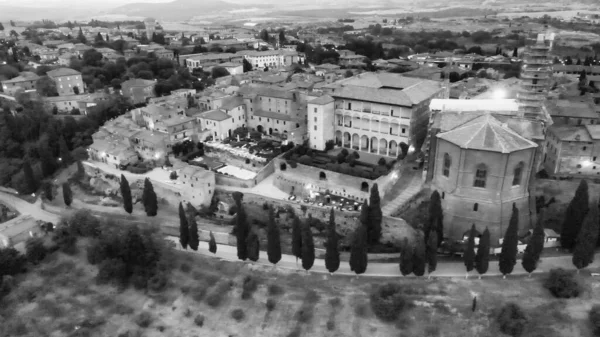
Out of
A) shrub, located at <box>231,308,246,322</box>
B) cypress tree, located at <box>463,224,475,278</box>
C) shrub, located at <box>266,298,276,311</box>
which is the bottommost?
shrub, located at <box>231,308,246,322</box>

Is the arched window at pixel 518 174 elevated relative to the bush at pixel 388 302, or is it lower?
elevated

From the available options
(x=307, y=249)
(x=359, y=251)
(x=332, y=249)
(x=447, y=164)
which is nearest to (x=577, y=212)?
(x=447, y=164)

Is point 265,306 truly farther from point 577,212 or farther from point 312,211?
point 577,212

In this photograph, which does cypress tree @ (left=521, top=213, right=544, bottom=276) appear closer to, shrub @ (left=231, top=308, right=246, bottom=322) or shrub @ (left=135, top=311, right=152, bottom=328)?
shrub @ (left=231, top=308, right=246, bottom=322)

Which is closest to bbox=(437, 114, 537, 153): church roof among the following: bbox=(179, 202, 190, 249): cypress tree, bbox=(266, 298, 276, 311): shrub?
bbox=(266, 298, 276, 311): shrub

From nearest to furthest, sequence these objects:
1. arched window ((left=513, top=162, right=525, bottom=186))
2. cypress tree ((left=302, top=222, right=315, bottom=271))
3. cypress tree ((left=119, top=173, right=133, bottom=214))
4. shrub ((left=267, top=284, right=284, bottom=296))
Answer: shrub ((left=267, top=284, right=284, bottom=296)) → cypress tree ((left=302, top=222, right=315, bottom=271)) → arched window ((left=513, top=162, right=525, bottom=186)) → cypress tree ((left=119, top=173, right=133, bottom=214))

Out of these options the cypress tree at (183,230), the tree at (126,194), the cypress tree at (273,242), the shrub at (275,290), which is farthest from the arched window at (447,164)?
the tree at (126,194)

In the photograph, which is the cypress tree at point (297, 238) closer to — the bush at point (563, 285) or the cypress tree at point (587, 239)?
the bush at point (563, 285)

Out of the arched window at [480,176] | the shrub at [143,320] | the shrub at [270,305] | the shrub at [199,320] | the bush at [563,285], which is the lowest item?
the shrub at [143,320]
